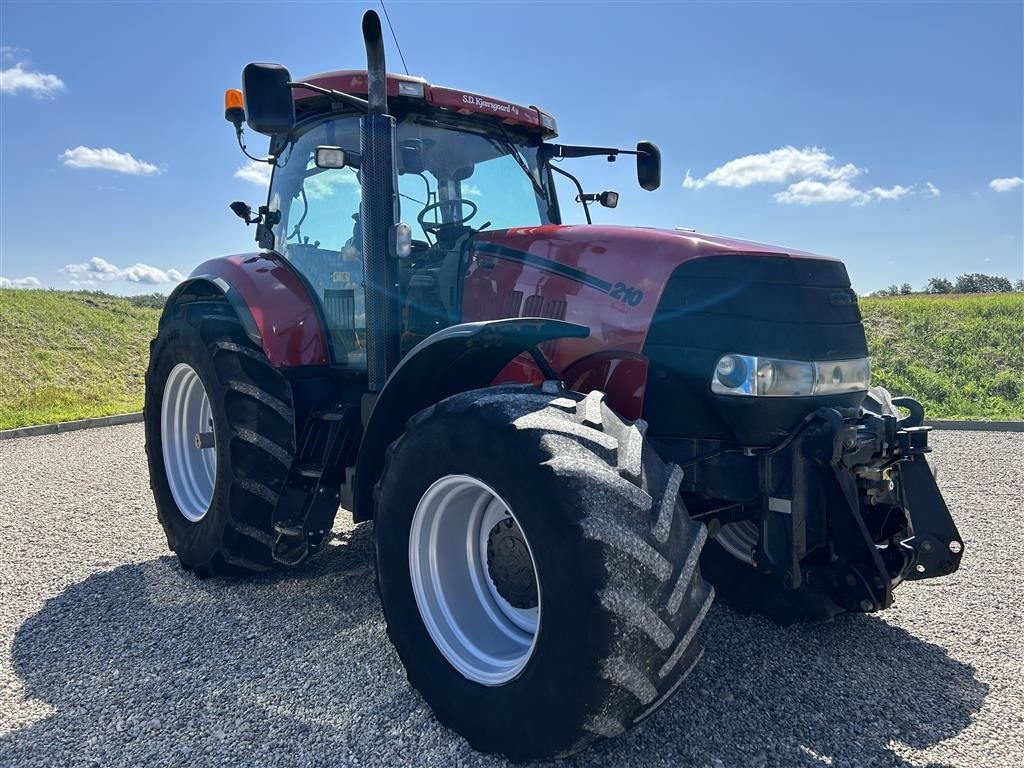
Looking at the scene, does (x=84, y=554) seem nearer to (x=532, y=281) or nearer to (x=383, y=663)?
(x=383, y=663)

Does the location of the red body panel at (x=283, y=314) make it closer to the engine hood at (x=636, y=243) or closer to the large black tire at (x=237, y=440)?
the large black tire at (x=237, y=440)

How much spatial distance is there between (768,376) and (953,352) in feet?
50.1

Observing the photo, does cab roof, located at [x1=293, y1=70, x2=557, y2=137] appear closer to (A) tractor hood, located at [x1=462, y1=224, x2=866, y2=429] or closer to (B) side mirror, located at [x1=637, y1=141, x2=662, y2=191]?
(B) side mirror, located at [x1=637, y1=141, x2=662, y2=191]

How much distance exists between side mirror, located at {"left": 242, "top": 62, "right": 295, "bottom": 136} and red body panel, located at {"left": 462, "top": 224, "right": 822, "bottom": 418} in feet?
3.51

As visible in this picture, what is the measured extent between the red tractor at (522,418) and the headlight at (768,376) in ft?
0.04

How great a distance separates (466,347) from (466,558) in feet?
2.66

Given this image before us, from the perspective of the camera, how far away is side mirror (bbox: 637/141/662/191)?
14.0 feet

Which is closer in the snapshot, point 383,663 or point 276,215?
point 383,663

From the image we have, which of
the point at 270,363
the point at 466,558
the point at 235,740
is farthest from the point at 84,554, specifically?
the point at 466,558

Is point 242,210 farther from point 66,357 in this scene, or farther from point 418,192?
point 66,357

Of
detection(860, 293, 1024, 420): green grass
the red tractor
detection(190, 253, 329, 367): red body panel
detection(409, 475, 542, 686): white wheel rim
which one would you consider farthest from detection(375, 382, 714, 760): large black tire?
detection(860, 293, 1024, 420): green grass

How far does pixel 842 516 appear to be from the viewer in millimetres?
2736

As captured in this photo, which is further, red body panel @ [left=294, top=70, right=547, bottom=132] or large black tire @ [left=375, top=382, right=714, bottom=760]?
red body panel @ [left=294, top=70, right=547, bottom=132]

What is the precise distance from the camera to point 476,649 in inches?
106
